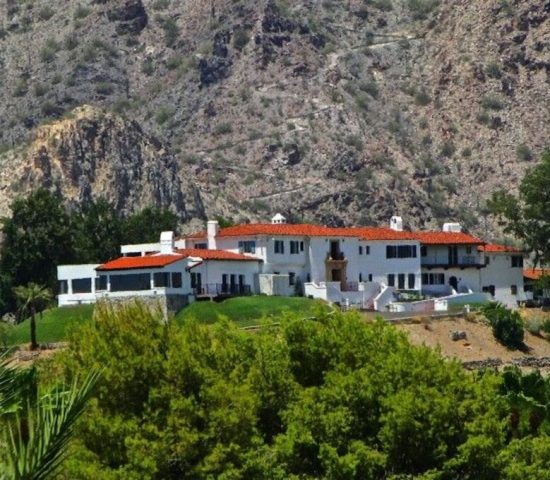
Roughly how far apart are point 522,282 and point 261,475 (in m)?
75.7

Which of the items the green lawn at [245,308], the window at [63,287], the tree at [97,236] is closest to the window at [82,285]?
the window at [63,287]

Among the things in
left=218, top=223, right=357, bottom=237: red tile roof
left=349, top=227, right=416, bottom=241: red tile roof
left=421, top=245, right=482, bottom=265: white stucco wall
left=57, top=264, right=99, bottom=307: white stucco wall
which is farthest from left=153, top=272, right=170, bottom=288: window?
left=421, top=245, right=482, bottom=265: white stucco wall

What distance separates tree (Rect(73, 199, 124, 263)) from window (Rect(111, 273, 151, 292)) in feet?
59.8

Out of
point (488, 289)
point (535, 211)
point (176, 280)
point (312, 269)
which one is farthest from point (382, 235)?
point (176, 280)

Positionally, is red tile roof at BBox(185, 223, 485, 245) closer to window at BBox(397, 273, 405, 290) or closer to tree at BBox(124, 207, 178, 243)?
window at BBox(397, 273, 405, 290)

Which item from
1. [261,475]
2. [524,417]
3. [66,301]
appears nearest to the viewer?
[261,475]

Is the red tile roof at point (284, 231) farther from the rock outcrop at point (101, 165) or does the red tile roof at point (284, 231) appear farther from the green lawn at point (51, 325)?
the rock outcrop at point (101, 165)

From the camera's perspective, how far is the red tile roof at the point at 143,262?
330ft

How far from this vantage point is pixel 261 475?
4541 centimetres

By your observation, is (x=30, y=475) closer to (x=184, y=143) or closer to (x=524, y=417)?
(x=524, y=417)

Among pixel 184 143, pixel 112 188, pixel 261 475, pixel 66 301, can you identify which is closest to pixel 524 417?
pixel 261 475

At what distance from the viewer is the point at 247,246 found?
358ft

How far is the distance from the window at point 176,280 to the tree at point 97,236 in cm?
2080

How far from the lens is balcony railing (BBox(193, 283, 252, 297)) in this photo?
340 feet
